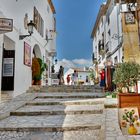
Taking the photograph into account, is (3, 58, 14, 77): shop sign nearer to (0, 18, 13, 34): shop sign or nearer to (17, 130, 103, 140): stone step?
(0, 18, 13, 34): shop sign

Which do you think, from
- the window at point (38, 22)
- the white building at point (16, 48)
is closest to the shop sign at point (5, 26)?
the white building at point (16, 48)

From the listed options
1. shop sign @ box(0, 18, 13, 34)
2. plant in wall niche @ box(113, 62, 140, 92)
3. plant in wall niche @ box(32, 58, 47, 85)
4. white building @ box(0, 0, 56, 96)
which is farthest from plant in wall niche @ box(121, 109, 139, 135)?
plant in wall niche @ box(32, 58, 47, 85)

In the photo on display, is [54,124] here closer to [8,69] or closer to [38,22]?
[8,69]

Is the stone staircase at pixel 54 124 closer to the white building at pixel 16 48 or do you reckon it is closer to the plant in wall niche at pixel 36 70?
the white building at pixel 16 48

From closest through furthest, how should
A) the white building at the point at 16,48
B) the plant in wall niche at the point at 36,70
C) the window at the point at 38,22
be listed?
the white building at the point at 16,48
the plant in wall niche at the point at 36,70
the window at the point at 38,22

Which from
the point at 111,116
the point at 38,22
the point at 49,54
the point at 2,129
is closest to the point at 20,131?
the point at 2,129

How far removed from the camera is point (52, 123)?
6156 mm

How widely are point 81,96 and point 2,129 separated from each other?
513 cm

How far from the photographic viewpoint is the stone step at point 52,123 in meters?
5.72

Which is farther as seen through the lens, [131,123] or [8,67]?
[8,67]

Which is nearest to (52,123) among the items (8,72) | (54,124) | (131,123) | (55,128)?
(54,124)

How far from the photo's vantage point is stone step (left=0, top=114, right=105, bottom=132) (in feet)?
18.8

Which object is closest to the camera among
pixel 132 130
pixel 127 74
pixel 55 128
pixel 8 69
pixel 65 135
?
pixel 132 130

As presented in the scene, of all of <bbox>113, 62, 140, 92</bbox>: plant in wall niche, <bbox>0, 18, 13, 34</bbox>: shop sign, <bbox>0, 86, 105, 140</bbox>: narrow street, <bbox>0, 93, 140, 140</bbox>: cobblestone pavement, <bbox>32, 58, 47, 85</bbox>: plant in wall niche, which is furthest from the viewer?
<bbox>32, 58, 47, 85</bbox>: plant in wall niche
